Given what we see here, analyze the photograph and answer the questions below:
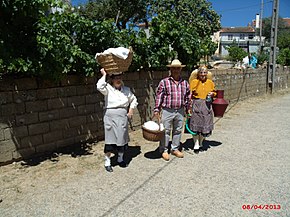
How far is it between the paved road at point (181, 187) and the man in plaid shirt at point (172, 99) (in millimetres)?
612

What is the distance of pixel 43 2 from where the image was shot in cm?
400

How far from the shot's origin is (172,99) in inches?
189

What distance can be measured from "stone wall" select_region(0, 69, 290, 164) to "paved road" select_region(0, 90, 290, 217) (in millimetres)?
1099

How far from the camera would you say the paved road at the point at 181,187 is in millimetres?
3295

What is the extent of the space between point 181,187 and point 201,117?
1.69 m

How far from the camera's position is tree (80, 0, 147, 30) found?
78.5 ft

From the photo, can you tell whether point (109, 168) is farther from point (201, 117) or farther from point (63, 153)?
point (201, 117)

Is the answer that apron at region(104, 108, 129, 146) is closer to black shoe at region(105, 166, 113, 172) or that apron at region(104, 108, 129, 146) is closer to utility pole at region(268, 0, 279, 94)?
black shoe at region(105, 166, 113, 172)

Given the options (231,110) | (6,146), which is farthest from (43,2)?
(231,110)

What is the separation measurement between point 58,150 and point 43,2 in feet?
8.37

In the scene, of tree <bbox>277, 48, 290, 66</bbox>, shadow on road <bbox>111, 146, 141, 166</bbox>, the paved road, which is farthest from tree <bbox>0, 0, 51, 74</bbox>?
tree <bbox>277, 48, 290, 66</bbox>

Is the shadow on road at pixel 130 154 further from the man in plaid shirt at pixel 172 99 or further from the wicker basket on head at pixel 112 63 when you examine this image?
the wicker basket on head at pixel 112 63

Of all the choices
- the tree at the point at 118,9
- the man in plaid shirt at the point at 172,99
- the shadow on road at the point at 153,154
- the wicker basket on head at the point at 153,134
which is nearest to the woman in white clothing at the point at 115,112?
the wicker basket on head at the point at 153,134

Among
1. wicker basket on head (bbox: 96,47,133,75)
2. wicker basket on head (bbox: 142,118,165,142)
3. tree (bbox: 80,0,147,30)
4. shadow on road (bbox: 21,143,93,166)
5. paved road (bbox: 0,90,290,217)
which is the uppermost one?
tree (bbox: 80,0,147,30)
